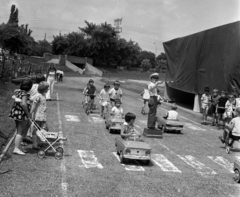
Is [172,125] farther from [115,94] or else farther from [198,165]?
[198,165]

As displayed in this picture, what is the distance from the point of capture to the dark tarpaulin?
19125 mm

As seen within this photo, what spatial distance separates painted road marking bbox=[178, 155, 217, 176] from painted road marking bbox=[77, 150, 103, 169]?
2717mm

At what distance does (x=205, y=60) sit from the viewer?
23.0 metres

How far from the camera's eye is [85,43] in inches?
3565

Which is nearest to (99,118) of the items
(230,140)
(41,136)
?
(230,140)

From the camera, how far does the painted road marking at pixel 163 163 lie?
911cm

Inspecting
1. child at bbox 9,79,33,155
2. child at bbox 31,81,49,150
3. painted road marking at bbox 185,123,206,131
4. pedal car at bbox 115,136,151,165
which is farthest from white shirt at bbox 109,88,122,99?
child at bbox 9,79,33,155

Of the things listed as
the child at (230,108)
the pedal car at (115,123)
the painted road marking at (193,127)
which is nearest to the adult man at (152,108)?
the pedal car at (115,123)

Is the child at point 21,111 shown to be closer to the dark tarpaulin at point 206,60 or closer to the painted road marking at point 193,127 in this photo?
the painted road marking at point 193,127

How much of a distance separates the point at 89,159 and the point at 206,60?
15.6m

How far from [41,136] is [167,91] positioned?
23.7m

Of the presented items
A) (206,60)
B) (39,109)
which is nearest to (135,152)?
(39,109)

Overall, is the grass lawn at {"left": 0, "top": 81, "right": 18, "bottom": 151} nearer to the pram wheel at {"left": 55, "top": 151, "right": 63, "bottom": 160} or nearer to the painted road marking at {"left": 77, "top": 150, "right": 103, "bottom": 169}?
the pram wheel at {"left": 55, "top": 151, "right": 63, "bottom": 160}

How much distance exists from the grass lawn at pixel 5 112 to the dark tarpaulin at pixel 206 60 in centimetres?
1172
